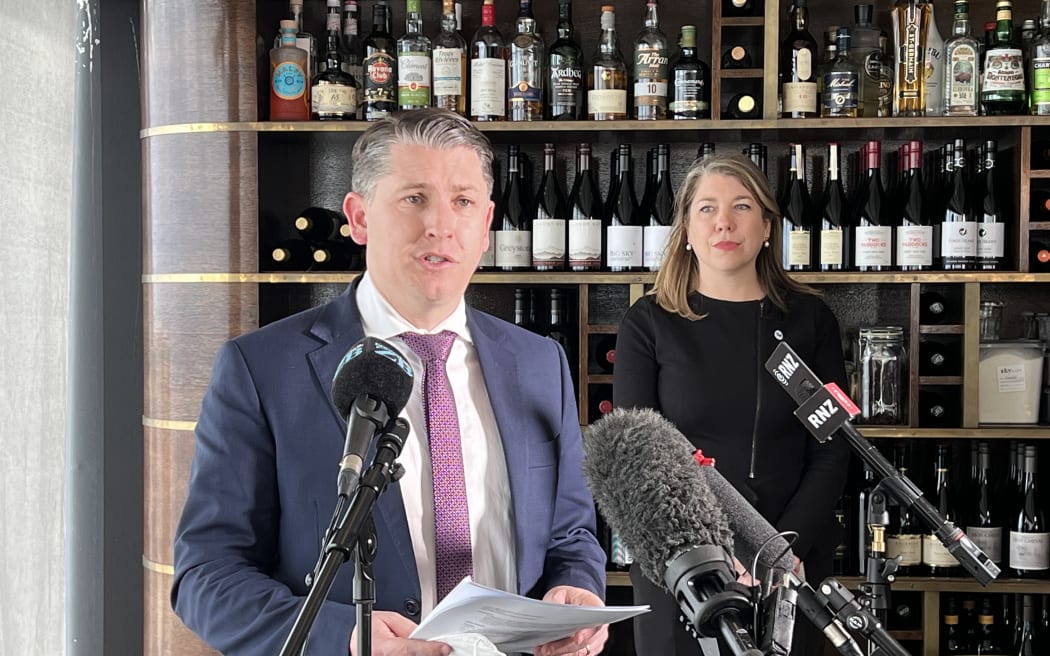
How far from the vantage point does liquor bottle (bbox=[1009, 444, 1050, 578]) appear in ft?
8.66

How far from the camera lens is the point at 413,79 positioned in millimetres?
2730

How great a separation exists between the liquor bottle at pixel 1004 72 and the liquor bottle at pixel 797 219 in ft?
1.53

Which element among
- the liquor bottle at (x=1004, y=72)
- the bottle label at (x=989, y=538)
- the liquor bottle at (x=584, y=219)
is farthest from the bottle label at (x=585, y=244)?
the bottle label at (x=989, y=538)

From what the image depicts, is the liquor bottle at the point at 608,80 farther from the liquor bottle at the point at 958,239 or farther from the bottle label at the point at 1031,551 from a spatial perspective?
the bottle label at the point at 1031,551

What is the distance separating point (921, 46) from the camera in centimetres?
267

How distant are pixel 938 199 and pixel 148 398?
213 cm

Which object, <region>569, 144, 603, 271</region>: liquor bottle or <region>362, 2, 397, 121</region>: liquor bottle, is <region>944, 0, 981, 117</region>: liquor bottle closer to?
<region>569, 144, 603, 271</region>: liquor bottle

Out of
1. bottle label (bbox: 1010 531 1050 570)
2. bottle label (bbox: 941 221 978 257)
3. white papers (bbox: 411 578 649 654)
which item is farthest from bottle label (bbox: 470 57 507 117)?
white papers (bbox: 411 578 649 654)

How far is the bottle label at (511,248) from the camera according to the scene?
2756 mm

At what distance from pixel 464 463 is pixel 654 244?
58.2 inches

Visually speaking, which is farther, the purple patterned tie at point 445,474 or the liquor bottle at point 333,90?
the liquor bottle at point 333,90

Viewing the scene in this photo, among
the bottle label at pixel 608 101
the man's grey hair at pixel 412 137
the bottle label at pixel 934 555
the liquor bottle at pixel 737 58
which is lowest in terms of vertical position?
the bottle label at pixel 934 555

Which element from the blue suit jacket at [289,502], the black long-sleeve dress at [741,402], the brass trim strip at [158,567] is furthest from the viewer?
the brass trim strip at [158,567]

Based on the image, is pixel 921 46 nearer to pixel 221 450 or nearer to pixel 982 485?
pixel 982 485
